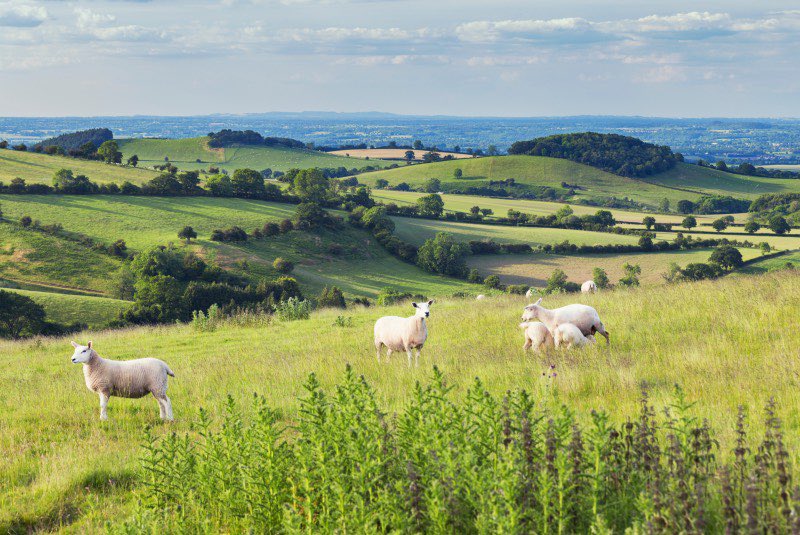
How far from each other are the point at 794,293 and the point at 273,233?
3643 inches

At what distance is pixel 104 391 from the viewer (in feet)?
43.3

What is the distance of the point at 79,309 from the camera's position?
63469 millimetres

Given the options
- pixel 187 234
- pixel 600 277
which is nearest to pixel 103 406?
pixel 187 234

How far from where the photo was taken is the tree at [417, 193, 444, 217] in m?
145

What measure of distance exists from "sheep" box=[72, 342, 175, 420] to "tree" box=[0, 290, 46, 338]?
154ft

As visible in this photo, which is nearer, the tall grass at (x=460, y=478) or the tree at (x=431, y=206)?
the tall grass at (x=460, y=478)

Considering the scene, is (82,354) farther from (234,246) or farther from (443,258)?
(443,258)

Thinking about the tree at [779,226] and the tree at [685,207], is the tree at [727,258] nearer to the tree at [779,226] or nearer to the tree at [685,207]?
the tree at [779,226]

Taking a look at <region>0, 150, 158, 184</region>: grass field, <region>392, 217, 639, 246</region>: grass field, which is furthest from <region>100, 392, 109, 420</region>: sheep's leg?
<region>0, 150, 158, 184</region>: grass field

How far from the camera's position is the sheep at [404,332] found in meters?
16.4

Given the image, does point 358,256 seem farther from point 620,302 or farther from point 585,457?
point 585,457

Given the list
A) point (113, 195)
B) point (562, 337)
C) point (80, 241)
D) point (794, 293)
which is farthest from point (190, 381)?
point (113, 195)

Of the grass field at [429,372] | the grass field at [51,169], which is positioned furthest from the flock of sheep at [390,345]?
the grass field at [51,169]

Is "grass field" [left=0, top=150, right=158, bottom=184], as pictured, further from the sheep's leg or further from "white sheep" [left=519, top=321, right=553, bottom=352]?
"white sheep" [left=519, top=321, right=553, bottom=352]
